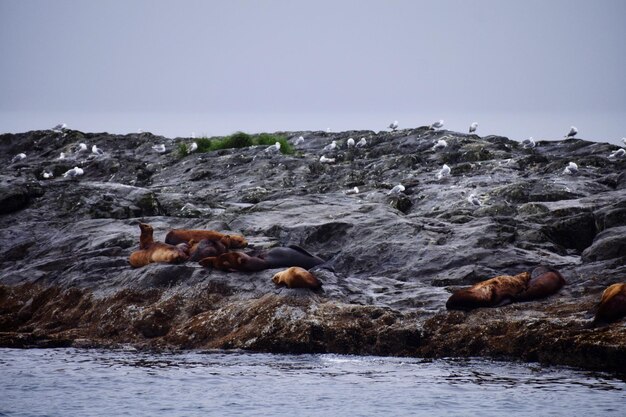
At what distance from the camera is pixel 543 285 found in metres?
15.8

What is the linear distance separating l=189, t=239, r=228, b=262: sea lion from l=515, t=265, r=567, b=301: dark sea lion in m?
5.96

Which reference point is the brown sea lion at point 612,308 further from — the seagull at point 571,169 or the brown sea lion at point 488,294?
the seagull at point 571,169

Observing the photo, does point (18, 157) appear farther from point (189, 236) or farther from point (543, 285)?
point (543, 285)

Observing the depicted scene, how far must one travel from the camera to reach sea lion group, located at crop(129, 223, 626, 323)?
1547 cm

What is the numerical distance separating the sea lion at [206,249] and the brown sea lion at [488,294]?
511 cm

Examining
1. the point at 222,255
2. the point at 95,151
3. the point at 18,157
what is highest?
the point at 95,151

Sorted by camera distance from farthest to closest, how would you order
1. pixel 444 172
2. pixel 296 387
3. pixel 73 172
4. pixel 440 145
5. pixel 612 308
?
pixel 73 172 < pixel 440 145 < pixel 444 172 < pixel 612 308 < pixel 296 387

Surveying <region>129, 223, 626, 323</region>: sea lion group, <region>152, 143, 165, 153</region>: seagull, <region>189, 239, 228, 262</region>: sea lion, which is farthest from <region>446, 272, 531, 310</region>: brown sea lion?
<region>152, 143, 165, 153</region>: seagull

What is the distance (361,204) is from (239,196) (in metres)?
6.02

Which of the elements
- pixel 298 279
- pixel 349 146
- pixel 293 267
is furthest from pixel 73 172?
pixel 298 279

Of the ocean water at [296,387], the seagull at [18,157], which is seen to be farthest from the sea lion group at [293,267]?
the seagull at [18,157]

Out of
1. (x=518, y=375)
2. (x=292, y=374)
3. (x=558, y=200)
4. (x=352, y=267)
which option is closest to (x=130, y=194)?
(x=352, y=267)

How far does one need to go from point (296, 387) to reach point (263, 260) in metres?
5.03

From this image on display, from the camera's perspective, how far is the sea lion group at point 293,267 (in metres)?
15.5
